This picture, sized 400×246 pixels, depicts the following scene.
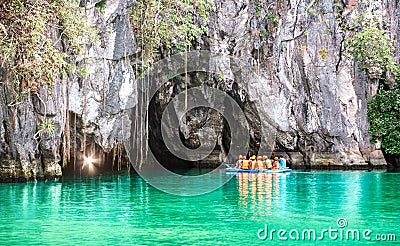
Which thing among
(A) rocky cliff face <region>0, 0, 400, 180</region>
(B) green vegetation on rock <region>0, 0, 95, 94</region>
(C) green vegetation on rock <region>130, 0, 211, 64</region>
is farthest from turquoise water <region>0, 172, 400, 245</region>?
(A) rocky cliff face <region>0, 0, 400, 180</region>

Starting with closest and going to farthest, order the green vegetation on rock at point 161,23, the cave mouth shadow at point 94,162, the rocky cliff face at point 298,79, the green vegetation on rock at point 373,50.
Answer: the green vegetation on rock at point 161,23
the cave mouth shadow at point 94,162
the rocky cliff face at point 298,79
the green vegetation on rock at point 373,50

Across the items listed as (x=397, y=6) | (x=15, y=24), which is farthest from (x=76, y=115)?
(x=397, y=6)

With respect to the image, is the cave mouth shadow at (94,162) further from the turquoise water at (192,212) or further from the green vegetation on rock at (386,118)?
the green vegetation on rock at (386,118)


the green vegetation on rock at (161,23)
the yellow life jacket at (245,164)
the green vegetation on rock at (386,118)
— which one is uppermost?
the green vegetation on rock at (161,23)

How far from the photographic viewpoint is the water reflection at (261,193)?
1201 centimetres

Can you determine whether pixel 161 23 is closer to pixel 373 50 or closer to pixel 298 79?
pixel 298 79

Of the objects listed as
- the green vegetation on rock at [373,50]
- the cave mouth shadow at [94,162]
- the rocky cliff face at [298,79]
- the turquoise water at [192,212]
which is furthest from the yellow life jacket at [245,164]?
the green vegetation on rock at [373,50]

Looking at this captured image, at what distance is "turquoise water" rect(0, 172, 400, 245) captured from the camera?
9203 mm

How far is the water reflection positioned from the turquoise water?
0.08 feet

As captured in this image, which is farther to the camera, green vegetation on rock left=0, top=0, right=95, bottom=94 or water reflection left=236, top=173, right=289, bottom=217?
green vegetation on rock left=0, top=0, right=95, bottom=94

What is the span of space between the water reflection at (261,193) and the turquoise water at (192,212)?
23 mm

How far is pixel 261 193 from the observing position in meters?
14.8

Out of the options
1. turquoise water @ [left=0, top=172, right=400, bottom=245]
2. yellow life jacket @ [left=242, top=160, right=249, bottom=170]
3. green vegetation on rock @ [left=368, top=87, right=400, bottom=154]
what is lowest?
turquoise water @ [left=0, top=172, right=400, bottom=245]

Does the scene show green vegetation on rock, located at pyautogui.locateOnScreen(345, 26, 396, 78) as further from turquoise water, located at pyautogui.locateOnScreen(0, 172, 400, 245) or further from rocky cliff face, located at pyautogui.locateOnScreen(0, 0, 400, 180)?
turquoise water, located at pyautogui.locateOnScreen(0, 172, 400, 245)
